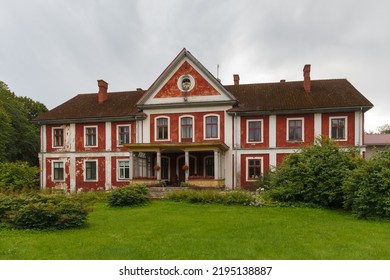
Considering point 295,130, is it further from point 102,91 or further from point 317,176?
point 102,91

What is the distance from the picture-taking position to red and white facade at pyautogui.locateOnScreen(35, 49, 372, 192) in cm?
2453

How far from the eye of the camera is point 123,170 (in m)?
27.7

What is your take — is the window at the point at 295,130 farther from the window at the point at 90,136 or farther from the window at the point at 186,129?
the window at the point at 90,136

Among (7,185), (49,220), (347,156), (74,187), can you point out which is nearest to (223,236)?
(49,220)

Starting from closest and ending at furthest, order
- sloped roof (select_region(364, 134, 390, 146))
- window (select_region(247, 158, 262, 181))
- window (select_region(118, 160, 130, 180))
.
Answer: window (select_region(247, 158, 262, 181)), window (select_region(118, 160, 130, 180)), sloped roof (select_region(364, 134, 390, 146))

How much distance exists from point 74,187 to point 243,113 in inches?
624

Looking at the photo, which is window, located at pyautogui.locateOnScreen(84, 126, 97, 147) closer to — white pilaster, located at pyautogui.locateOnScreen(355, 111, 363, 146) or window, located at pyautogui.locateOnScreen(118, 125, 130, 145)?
window, located at pyautogui.locateOnScreen(118, 125, 130, 145)

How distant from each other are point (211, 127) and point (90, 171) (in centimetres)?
1124

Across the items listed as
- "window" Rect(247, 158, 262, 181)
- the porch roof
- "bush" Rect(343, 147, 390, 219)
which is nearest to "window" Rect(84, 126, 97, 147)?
the porch roof

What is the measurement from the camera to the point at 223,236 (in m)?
9.49

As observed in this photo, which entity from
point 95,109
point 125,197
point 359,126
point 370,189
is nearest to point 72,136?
point 95,109

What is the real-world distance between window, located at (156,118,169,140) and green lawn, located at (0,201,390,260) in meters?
13.4

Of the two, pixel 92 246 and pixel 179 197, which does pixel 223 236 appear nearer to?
pixel 92 246

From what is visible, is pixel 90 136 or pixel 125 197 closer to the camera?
pixel 125 197
